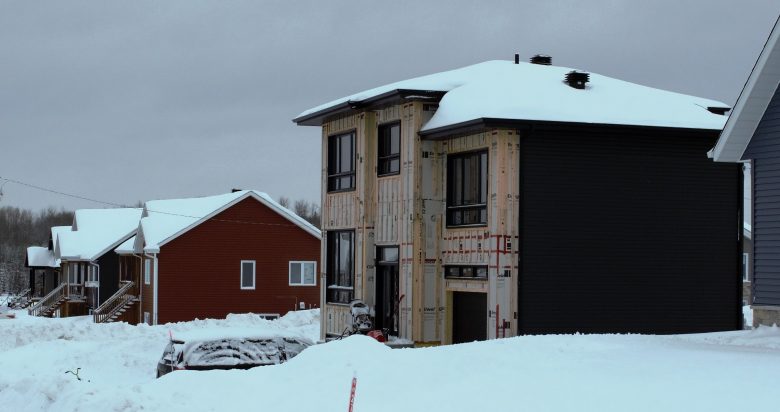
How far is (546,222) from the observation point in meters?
25.5

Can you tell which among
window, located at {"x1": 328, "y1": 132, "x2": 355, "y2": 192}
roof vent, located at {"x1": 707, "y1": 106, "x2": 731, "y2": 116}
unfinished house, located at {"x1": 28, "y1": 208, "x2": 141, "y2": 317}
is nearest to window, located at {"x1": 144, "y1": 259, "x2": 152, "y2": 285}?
unfinished house, located at {"x1": 28, "y1": 208, "x2": 141, "y2": 317}

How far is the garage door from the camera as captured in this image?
2630 centimetres

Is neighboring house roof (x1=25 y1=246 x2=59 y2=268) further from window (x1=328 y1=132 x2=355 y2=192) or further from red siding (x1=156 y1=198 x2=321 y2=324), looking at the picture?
window (x1=328 y1=132 x2=355 y2=192)

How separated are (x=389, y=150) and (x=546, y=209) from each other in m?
5.29

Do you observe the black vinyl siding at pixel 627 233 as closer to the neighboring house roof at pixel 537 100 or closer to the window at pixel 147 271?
the neighboring house roof at pixel 537 100

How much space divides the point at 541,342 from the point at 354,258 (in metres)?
13.1

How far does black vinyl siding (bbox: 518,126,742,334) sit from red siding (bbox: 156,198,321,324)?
85.4 feet

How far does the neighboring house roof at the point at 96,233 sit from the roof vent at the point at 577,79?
37916mm

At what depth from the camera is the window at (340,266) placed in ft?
101

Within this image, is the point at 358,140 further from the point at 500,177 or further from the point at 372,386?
the point at 372,386

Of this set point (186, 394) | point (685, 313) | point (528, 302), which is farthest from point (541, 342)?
point (685, 313)

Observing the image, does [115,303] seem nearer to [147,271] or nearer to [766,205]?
[147,271]

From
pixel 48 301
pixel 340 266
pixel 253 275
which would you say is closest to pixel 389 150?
pixel 340 266

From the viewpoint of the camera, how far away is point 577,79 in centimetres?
2817
